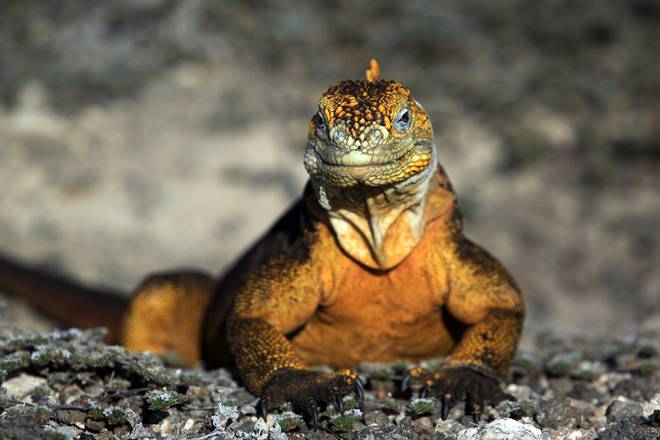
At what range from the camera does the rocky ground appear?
12.2ft

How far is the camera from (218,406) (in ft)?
12.7

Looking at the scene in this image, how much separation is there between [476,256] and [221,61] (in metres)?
7.52

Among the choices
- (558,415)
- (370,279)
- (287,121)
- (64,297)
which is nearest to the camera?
(558,415)

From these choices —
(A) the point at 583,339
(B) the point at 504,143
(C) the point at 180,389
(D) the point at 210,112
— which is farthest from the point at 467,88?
(C) the point at 180,389

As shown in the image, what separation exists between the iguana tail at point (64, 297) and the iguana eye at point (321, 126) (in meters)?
3.04

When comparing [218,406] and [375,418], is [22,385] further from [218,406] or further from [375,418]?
[375,418]

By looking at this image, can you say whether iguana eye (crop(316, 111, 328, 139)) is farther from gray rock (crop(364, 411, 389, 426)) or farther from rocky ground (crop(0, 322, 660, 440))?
gray rock (crop(364, 411, 389, 426))

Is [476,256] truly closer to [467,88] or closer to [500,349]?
[500,349]

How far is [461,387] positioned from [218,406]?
3.70ft

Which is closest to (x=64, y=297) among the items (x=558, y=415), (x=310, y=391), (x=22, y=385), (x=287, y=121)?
(x=22, y=385)

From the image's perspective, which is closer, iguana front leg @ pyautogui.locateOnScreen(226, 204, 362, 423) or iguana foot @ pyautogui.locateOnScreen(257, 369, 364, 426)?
iguana foot @ pyautogui.locateOnScreen(257, 369, 364, 426)

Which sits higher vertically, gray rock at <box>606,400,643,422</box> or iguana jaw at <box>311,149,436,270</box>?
iguana jaw at <box>311,149,436,270</box>

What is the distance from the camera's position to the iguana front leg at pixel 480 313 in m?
4.32

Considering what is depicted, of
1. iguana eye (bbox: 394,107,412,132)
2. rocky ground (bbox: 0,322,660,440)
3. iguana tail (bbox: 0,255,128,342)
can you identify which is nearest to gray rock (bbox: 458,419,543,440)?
rocky ground (bbox: 0,322,660,440)
